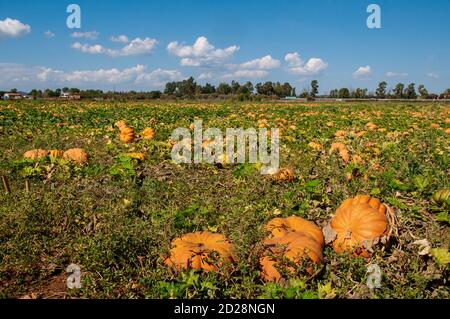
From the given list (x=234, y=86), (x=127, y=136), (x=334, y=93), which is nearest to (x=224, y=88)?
(x=234, y=86)

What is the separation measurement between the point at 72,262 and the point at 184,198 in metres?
1.72

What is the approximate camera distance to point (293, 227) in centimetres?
394

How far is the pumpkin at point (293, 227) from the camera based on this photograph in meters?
3.76

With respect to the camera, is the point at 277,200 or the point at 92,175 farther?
the point at 92,175

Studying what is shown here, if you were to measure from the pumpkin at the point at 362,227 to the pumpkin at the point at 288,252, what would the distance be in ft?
0.87

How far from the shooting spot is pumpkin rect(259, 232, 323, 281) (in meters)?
3.23

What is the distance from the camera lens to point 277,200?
4852 mm

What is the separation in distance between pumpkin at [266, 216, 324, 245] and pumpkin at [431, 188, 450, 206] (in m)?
1.53

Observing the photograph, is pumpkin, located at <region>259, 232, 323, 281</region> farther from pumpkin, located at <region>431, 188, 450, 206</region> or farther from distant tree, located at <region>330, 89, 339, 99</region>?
distant tree, located at <region>330, 89, 339, 99</region>

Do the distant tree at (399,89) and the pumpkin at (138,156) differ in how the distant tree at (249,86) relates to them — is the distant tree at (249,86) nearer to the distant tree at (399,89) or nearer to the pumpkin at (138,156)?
the distant tree at (399,89)

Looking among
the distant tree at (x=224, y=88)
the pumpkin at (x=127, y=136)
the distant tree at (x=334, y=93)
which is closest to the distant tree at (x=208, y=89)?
the distant tree at (x=224, y=88)

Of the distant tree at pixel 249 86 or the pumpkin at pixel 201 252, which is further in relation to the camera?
the distant tree at pixel 249 86

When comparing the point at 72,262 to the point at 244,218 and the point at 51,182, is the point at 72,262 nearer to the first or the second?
the point at 244,218
